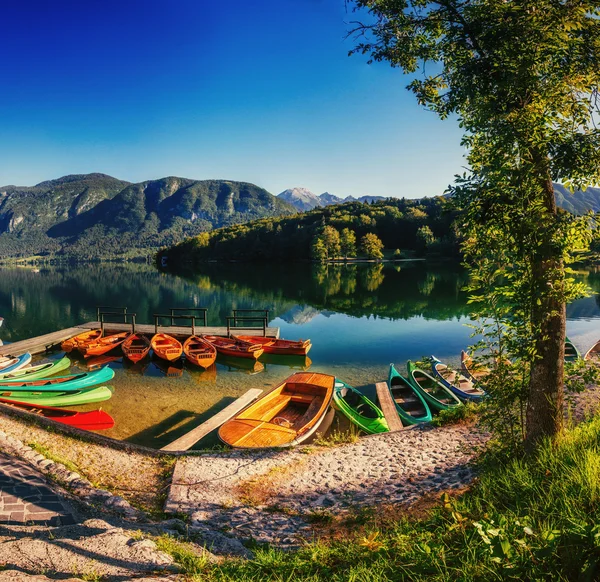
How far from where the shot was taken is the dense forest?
10538 centimetres

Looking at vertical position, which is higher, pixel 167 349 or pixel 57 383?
pixel 57 383

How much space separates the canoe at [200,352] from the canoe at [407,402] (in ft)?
34.7

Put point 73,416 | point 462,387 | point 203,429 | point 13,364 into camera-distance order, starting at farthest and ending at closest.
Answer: point 13,364 → point 462,387 → point 73,416 → point 203,429

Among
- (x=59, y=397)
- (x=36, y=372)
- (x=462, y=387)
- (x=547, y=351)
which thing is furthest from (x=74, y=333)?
(x=547, y=351)

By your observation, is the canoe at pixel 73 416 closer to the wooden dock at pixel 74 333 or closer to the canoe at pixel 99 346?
the canoe at pixel 99 346

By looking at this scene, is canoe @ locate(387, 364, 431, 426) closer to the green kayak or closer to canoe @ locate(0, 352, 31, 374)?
the green kayak

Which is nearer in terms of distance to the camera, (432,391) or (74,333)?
(432,391)

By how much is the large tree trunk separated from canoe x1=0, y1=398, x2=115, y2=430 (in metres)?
13.1

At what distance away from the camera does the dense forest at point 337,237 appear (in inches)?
4149

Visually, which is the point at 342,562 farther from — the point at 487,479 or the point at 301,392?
the point at 301,392

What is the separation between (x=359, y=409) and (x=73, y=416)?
33.6 feet

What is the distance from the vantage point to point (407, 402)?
13812 mm

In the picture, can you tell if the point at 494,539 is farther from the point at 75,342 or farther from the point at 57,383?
the point at 75,342

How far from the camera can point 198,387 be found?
1853cm
